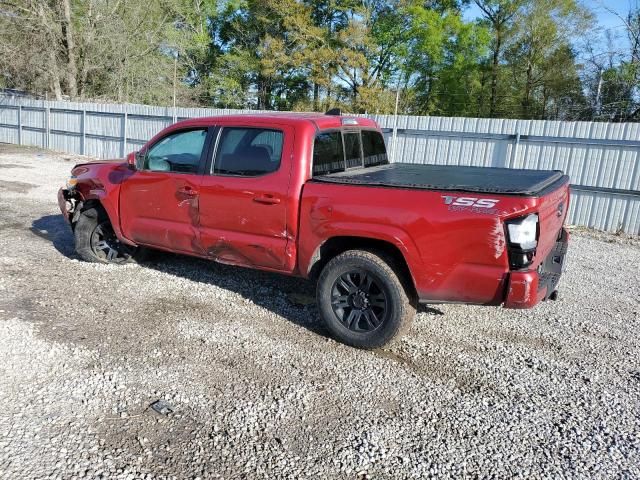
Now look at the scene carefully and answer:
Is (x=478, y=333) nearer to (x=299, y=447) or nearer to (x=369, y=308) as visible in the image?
(x=369, y=308)

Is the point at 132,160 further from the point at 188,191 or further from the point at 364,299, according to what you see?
the point at 364,299

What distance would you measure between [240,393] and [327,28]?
35.4 metres

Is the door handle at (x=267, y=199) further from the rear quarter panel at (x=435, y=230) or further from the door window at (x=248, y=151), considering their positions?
the rear quarter panel at (x=435, y=230)

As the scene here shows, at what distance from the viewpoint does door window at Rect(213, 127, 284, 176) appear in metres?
4.52

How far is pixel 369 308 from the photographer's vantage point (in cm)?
418

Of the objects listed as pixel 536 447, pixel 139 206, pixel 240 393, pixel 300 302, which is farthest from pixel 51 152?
pixel 536 447

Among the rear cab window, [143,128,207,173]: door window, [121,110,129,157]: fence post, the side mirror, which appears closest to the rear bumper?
the rear cab window

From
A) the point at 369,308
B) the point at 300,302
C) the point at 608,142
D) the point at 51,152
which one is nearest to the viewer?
the point at 369,308

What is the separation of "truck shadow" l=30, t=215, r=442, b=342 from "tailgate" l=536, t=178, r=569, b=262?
1437 millimetres

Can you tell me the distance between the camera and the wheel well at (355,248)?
4.07 metres

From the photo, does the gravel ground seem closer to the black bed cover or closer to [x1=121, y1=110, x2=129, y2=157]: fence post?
the black bed cover

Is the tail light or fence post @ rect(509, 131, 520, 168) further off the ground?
fence post @ rect(509, 131, 520, 168)

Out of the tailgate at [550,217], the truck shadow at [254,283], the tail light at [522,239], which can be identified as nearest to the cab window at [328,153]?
the truck shadow at [254,283]

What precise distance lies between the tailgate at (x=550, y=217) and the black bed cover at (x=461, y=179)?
7 cm
